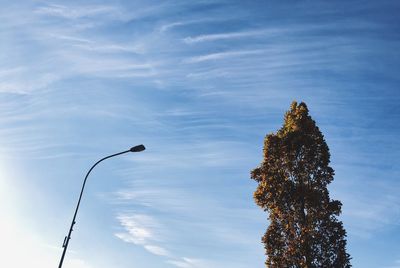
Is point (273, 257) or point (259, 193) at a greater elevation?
point (259, 193)

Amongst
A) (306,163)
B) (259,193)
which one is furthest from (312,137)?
(259,193)

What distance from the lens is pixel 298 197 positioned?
1922 cm

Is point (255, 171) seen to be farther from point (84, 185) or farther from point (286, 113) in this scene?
point (84, 185)

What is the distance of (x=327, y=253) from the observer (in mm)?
17812

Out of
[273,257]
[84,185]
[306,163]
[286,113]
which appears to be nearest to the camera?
[84,185]

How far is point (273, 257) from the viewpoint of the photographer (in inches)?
738

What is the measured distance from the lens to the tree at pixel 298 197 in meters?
18.0

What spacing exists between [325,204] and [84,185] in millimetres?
12548

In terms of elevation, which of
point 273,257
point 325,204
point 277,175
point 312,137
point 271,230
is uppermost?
point 312,137

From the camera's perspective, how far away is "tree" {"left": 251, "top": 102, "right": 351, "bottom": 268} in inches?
708

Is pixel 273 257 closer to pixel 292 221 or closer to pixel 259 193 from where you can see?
pixel 292 221

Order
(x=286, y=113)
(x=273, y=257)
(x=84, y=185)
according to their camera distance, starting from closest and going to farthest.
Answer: (x=84, y=185) → (x=273, y=257) → (x=286, y=113)

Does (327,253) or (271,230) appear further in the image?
(271,230)

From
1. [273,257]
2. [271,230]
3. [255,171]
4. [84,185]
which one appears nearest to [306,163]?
[255,171]
